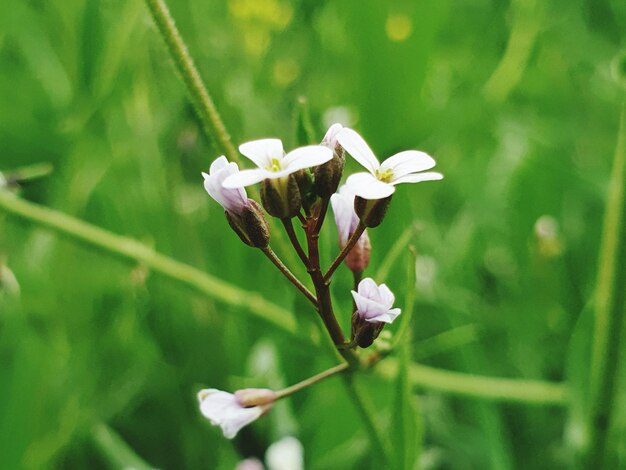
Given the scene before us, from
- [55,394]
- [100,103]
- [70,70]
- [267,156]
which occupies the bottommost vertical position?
[55,394]

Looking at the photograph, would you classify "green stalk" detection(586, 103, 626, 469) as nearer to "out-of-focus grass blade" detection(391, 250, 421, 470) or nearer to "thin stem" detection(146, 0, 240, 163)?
"out-of-focus grass blade" detection(391, 250, 421, 470)

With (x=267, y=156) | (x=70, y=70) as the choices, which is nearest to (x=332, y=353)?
(x=267, y=156)

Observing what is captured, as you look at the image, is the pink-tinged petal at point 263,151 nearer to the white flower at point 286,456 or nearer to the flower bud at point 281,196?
the flower bud at point 281,196

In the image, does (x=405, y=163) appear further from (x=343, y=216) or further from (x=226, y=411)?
(x=226, y=411)

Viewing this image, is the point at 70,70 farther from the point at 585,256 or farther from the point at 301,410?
the point at 585,256

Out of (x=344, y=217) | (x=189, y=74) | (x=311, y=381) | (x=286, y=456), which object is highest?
(x=189, y=74)

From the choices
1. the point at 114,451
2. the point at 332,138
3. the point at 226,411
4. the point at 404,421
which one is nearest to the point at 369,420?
the point at 404,421

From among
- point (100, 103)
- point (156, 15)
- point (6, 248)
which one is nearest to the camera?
point (156, 15)
